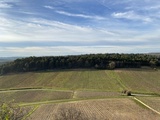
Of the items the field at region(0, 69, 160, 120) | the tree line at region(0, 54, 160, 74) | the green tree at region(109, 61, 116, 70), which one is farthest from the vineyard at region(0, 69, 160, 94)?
the tree line at region(0, 54, 160, 74)

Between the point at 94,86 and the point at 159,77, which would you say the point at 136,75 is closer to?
the point at 159,77

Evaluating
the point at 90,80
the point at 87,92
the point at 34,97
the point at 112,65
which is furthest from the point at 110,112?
the point at 112,65

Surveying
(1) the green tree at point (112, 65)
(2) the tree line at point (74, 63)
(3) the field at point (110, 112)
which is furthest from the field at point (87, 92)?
(2) the tree line at point (74, 63)

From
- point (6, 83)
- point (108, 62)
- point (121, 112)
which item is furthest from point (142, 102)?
point (108, 62)

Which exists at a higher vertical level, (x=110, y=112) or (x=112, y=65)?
(x=112, y=65)

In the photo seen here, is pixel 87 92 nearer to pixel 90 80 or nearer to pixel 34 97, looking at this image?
pixel 34 97

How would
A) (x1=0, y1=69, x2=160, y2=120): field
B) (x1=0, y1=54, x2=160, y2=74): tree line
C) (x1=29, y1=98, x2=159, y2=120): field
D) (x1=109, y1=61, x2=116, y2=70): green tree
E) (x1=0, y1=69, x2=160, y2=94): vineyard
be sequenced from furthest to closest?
(x1=0, y1=54, x2=160, y2=74): tree line < (x1=109, y1=61, x2=116, y2=70): green tree < (x1=0, y1=69, x2=160, y2=94): vineyard < (x1=0, y1=69, x2=160, y2=120): field < (x1=29, y1=98, x2=159, y2=120): field

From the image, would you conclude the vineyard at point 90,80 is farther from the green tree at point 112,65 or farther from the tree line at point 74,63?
the tree line at point 74,63

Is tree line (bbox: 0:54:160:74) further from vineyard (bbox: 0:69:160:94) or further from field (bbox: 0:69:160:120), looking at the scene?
vineyard (bbox: 0:69:160:94)
